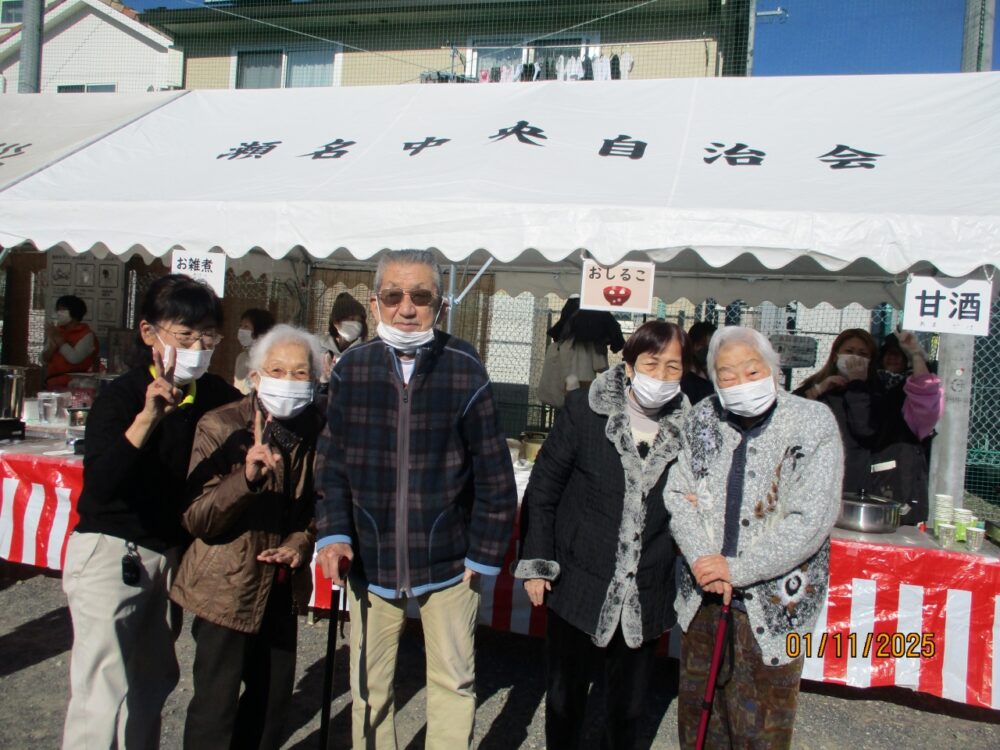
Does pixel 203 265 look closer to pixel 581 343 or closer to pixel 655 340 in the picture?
pixel 655 340

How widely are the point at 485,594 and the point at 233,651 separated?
1842 millimetres

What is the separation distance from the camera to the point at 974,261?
307 centimetres

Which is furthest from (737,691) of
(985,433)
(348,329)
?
(985,433)

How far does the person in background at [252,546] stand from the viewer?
2.11 m

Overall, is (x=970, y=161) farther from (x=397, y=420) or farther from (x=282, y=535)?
(x=282, y=535)

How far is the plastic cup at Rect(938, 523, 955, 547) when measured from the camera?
339cm

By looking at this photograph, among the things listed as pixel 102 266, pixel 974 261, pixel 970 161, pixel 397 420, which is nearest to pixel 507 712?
pixel 397 420

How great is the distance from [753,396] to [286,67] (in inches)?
524

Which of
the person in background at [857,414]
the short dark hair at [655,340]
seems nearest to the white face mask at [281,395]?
the short dark hair at [655,340]

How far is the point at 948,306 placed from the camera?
3.23 meters

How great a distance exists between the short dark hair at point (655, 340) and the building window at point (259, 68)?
1299cm

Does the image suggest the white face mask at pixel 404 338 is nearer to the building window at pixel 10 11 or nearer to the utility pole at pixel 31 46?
the utility pole at pixel 31 46

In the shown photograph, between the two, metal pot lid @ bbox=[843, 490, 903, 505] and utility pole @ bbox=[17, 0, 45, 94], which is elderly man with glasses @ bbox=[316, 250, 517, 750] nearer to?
metal pot lid @ bbox=[843, 490, 903, 505]

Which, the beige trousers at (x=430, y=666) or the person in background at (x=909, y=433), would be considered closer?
the beige trousers at (x=430, y=666)
